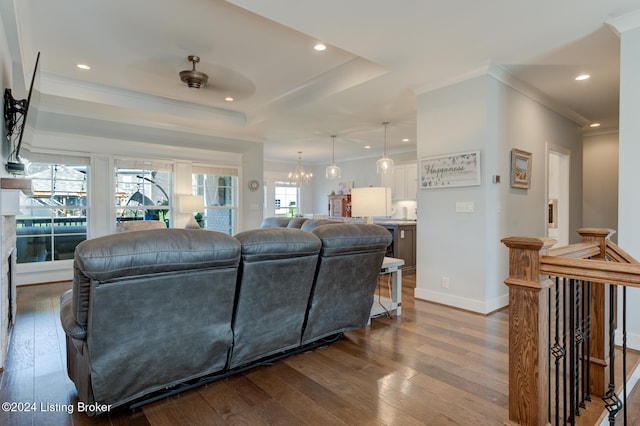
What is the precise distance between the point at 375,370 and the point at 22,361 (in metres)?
2.54

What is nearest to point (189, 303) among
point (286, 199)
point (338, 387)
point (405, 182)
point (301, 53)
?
point (338, 387)

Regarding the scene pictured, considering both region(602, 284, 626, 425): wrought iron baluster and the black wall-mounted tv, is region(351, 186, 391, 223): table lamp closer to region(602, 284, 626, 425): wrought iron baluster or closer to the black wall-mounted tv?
region(602, 284, 626, 425): wrought iron baluster

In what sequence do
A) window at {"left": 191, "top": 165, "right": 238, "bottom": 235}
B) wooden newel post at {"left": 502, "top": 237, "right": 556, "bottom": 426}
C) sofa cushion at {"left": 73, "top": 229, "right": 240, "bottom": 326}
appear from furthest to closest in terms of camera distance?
window at {"left": 191, "top": 165, "right": 238, "bottom": 235}, sofa cushion at {"left": 73, "top": 229, "right": 240, "bottom": 326}, wooden newel post at {"left": 502, "top": 237, "right": 556, "bottom": 426}

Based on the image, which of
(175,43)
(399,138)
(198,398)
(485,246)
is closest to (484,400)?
(198,398)

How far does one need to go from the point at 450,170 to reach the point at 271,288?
2640 millimetres

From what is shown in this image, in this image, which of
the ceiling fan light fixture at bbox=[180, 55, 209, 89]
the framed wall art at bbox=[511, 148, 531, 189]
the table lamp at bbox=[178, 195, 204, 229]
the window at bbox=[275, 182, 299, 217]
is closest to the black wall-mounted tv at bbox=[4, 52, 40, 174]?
the ceiling fan light fixture at bbox=[180, 55, 209, 89]

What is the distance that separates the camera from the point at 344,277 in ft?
8.10

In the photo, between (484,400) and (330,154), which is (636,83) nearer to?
(484,400)

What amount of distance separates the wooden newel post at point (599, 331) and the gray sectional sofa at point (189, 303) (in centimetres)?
140

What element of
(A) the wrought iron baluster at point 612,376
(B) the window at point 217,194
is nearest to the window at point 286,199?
(B) the window at point 217,194

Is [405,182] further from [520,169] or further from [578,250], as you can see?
[578,250]

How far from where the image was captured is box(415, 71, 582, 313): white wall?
351 cm

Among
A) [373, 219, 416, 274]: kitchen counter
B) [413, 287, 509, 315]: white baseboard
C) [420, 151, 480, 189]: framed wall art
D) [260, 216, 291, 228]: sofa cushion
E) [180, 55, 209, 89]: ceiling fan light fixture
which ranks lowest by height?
[413, 287, 509, 315]: white baseboard

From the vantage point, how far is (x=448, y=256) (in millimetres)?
3809
